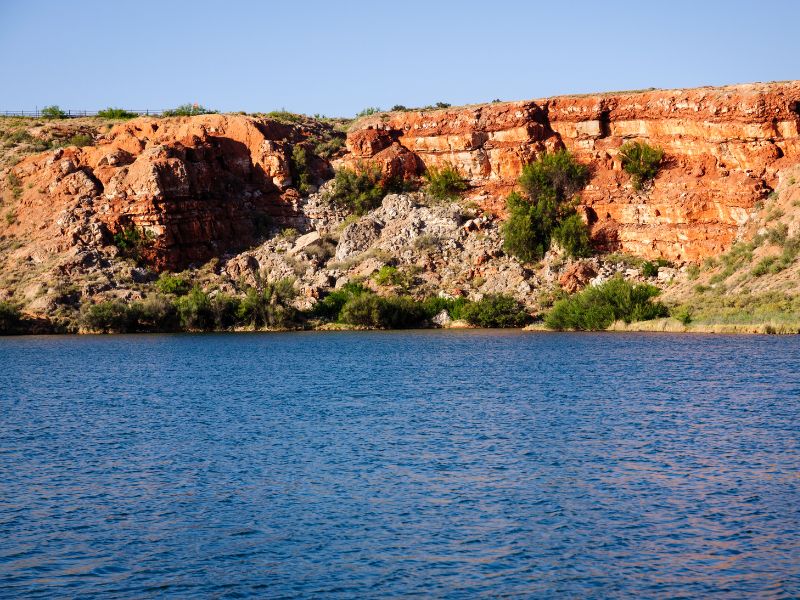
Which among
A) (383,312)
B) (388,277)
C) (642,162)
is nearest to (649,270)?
(642,162)

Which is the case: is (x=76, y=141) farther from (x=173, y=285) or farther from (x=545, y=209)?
(x=545, y=209)

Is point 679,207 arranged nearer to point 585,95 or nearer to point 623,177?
point 623,177

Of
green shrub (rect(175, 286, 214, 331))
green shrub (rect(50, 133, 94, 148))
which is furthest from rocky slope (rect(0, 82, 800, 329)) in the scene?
green shrub (rect(175, 286, 214, 331))

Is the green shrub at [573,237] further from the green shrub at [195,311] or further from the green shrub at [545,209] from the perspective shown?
the green shrub at [195,311]

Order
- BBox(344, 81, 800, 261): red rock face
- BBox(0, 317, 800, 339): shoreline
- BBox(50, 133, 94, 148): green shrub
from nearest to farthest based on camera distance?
BBox(0, 317, 800, 339): shoreline, BBox(344, 81, 800, 261): red rock face, BBox(50, 133, 94, 148): green shrub

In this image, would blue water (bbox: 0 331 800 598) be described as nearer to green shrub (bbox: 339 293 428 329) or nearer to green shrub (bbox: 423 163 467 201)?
green shrub (bbox: 339 293 428 329)

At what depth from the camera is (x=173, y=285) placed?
231 ft

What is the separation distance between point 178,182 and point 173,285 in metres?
8.84

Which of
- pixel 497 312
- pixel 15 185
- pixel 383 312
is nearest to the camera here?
pixel 497 312

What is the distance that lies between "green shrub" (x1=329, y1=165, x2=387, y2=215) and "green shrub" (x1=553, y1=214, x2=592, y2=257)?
1638cm

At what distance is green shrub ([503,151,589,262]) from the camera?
224ft

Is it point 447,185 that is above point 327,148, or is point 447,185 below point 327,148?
below

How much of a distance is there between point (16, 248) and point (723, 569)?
227 feet

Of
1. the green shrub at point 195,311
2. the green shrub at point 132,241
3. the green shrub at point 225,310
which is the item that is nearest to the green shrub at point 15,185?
the green shrub at point 132,241
